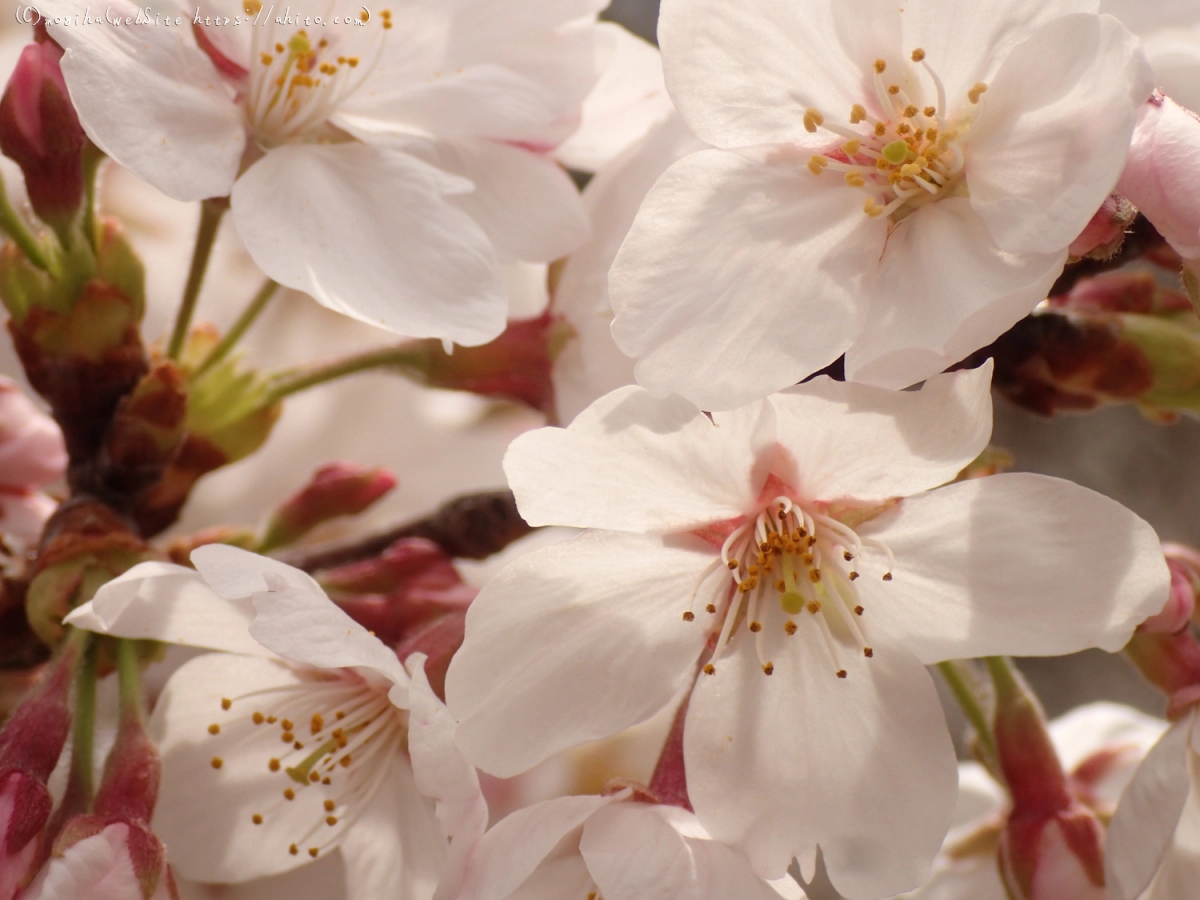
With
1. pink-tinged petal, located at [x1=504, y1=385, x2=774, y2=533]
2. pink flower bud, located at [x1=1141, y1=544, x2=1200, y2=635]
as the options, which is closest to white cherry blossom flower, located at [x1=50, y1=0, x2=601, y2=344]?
pink-tinged petal, located at [x1=504, y1=385, x2=774, y2=533]

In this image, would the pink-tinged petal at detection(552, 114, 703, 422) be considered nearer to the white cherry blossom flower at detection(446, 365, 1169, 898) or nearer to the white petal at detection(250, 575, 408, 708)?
the white cherry blossom flower at detection(446, 365, 1169, 898)

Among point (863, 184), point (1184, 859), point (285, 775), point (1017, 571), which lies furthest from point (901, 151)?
point (285, 775)

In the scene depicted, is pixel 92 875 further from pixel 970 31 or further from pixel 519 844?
pixel 970 31

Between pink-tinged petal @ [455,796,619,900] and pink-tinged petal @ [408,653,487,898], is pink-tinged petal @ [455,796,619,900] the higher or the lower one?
the lower one

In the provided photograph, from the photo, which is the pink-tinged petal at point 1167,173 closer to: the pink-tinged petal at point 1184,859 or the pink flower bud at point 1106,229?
the pink flower bud at point 1106,229

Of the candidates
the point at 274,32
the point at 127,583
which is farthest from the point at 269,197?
the point at 127,583
